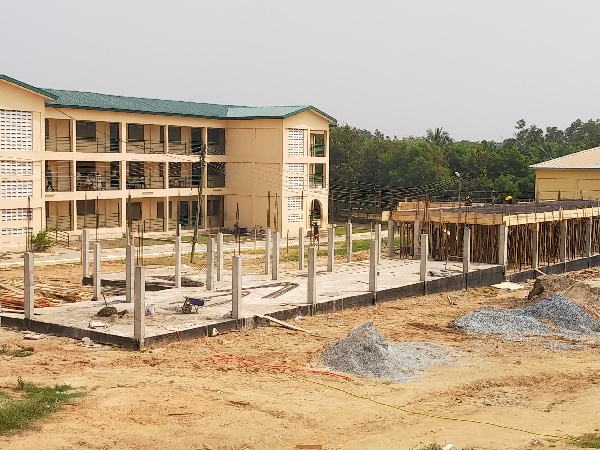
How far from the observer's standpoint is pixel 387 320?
2644 centimetres

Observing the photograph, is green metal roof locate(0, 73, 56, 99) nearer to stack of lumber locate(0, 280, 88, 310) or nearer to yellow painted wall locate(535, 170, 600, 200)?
stack of lumber locate(0, 280, 88, 310)

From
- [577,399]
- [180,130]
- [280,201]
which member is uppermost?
[180,130]

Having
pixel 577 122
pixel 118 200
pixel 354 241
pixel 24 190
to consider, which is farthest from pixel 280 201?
pixel 577 122

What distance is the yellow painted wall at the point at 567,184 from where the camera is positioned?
181 ft

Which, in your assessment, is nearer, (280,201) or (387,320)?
(387,320)

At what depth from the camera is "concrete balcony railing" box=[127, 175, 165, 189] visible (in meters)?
52.2

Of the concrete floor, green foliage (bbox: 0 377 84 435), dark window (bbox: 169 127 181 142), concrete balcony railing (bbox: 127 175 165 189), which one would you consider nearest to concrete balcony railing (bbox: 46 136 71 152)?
concrete balcony railing (bbox: 127 175 165 189)

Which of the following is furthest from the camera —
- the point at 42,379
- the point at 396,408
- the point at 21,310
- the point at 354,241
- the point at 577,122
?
the point at 577,122

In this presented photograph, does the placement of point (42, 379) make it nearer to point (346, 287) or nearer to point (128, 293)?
point (128, 293)

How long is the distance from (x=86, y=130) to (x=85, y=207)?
4.38m

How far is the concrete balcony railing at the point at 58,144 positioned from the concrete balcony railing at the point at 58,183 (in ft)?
4.87

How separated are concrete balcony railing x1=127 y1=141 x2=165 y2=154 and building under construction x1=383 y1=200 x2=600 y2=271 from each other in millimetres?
19373

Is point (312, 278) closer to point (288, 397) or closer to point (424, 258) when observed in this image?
point (424, 258)

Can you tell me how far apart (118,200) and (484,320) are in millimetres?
31073
